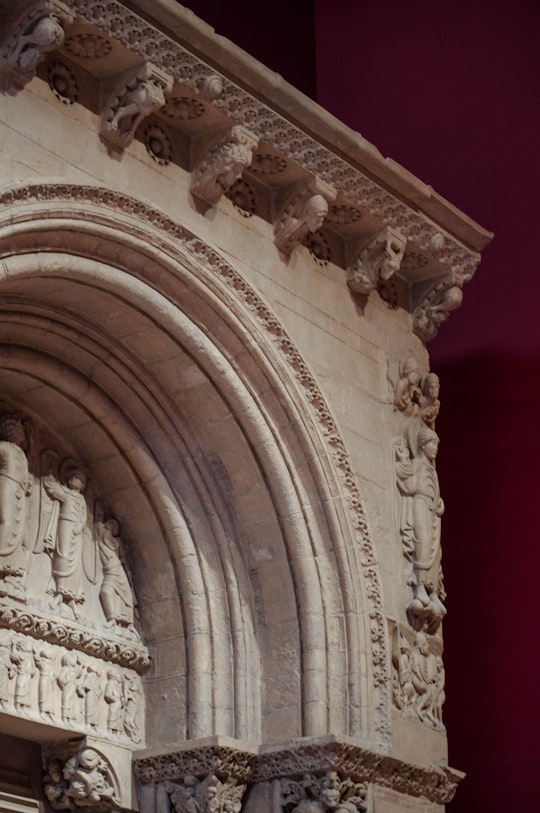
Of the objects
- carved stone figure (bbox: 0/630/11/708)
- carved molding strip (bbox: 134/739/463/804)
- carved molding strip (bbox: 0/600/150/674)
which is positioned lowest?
carved molding strip (bbox: 134/739/463/804)

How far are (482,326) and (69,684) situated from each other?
3.88 metres

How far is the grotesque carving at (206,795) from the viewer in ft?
24.6

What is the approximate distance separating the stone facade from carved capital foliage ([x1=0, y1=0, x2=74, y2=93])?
0.14 metres

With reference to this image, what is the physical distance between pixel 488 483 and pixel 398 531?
1451mm

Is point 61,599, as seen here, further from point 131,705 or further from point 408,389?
point 408,389

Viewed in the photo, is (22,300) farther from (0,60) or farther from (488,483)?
(488,483)

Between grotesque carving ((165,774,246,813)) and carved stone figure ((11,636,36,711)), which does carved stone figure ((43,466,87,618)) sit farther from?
grotesque carving ((165,774,246,813))

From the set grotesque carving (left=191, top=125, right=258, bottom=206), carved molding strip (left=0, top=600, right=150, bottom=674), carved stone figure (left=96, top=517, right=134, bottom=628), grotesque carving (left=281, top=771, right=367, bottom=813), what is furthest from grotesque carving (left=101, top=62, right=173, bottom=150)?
grotesque carving (left=281, top=771, right=367, bottom=813)

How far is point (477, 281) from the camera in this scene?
1009 cm

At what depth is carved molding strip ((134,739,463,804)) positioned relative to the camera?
24.6ft

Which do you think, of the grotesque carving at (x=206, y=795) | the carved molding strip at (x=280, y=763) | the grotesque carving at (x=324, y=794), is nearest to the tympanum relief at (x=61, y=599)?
the carved molding strip at (x=280, y=763)

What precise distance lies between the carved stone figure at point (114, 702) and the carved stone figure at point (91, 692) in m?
0.07

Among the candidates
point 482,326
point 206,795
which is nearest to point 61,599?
point 206,795

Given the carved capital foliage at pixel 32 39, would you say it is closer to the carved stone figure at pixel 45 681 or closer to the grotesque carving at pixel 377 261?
the grotesque carving at pixel 377 261
